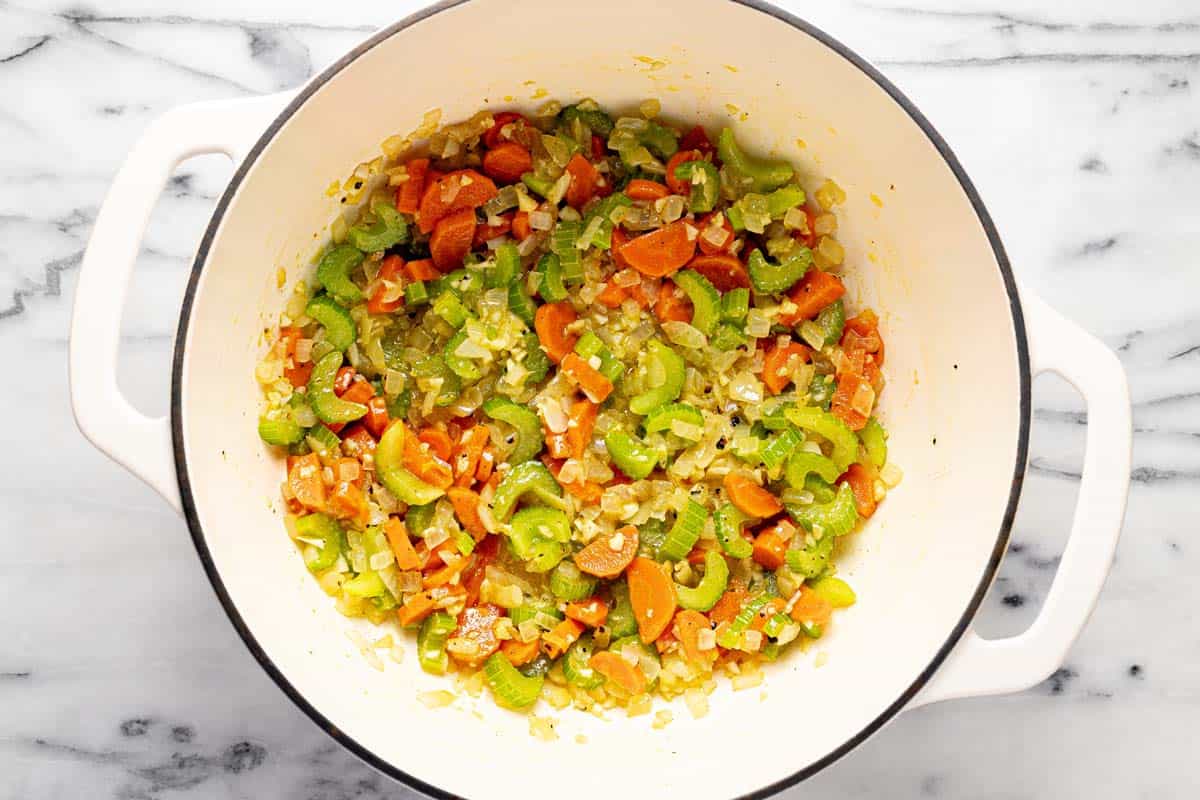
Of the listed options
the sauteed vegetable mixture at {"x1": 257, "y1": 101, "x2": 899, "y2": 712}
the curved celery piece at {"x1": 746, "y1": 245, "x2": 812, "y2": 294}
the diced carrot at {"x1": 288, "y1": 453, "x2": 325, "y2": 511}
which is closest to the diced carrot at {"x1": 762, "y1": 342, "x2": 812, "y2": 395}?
the sauteed vegetable mixture at {"x1": 257, "y1": 101, "x2": 899, "y2": 712}

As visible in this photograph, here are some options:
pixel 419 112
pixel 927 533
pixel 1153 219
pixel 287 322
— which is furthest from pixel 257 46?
pixel 1153 219

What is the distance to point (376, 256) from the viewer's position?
2.16 m

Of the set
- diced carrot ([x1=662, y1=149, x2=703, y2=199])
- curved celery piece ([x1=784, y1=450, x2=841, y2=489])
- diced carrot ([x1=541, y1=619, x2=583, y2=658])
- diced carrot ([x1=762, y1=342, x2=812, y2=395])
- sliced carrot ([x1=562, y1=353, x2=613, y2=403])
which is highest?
diced carrot ([x1=662, y1=149, x2=703, y2=199])

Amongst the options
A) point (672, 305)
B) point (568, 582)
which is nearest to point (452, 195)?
point (672, 305)

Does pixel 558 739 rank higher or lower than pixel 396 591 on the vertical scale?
lower

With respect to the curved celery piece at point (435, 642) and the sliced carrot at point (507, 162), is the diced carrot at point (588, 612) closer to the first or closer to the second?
the curved celery piece at point (435, 642)

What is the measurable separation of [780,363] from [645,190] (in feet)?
1.48

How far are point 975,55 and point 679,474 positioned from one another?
3.74ft

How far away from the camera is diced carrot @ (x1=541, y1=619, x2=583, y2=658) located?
2.13m

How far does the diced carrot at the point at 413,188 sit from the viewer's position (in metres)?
2.13

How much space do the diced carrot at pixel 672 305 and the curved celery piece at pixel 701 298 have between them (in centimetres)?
2

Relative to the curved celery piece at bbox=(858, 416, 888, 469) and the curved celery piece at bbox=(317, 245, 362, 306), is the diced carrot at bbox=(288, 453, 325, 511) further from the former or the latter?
the curved celery piece at bbox=(858, 416, 888, 469)

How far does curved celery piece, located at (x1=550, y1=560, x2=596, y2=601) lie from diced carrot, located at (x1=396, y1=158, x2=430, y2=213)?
785mm

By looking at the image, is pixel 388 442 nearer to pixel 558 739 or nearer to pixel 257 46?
pixel 558 739
